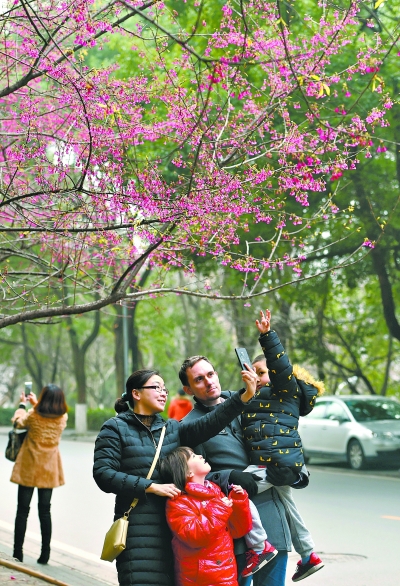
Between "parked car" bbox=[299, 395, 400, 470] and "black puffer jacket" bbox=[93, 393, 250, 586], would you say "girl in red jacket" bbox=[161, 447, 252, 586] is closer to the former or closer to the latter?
"black puffer jacket" bbox=[93, 393, 250, 586]

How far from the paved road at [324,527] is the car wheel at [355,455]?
0.53 metres

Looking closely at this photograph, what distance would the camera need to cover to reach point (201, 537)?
408cm

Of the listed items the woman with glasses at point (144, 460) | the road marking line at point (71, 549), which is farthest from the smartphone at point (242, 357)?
the road marking line at point (71, 549)

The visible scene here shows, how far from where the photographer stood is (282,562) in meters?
4.87

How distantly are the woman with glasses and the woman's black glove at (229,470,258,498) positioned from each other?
0.77 feet

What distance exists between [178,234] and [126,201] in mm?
1013

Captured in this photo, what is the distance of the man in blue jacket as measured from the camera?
4668 millimetres

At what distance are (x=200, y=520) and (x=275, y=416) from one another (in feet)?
2.96

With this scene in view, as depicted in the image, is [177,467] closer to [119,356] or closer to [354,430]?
[354,430]

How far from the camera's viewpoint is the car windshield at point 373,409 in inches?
738

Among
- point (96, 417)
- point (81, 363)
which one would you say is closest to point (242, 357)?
point (81, 363)

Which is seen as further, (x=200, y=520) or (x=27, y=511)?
(x=27, y=511)

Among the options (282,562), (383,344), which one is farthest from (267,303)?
(282,562)

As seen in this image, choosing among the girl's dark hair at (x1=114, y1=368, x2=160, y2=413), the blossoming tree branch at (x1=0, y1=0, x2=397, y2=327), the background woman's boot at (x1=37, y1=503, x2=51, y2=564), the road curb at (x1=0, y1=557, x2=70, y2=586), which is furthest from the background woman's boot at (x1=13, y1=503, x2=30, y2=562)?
the girl's dark hair at (x1=114, y1=368, x2=160, y2=413)
